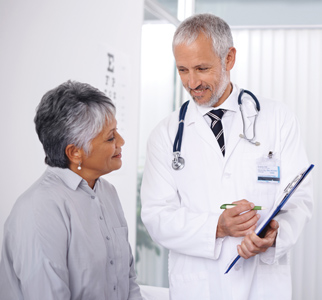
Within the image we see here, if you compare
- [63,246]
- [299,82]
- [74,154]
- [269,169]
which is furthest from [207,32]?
[299,82]

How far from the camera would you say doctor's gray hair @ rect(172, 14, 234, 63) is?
1.70 m

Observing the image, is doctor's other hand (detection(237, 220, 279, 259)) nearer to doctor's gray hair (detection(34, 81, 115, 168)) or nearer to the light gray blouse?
the light gray blouse

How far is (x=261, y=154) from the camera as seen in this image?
5.68 ft

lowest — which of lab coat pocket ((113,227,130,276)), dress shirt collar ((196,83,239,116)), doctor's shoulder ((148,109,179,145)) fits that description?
lab coat pocket ((113,227,130,276))

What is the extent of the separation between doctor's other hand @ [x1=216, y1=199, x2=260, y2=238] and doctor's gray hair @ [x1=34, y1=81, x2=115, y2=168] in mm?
496

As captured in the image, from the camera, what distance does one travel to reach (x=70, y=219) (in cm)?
143

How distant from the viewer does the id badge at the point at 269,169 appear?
5.54ft

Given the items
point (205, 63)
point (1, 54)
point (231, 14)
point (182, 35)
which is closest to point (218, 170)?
point (205, 63)

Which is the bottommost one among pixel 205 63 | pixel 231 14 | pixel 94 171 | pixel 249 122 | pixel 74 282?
pixel 74 282

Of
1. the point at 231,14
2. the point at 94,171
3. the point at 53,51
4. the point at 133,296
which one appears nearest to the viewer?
the point at 94,171

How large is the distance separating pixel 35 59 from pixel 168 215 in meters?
0.89

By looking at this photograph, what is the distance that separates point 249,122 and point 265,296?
63 centimetres

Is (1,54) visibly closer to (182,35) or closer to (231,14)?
(182,35)

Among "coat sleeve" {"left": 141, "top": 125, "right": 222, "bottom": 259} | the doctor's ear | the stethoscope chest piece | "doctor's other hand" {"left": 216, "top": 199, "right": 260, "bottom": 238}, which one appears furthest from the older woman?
the doctor's ear
